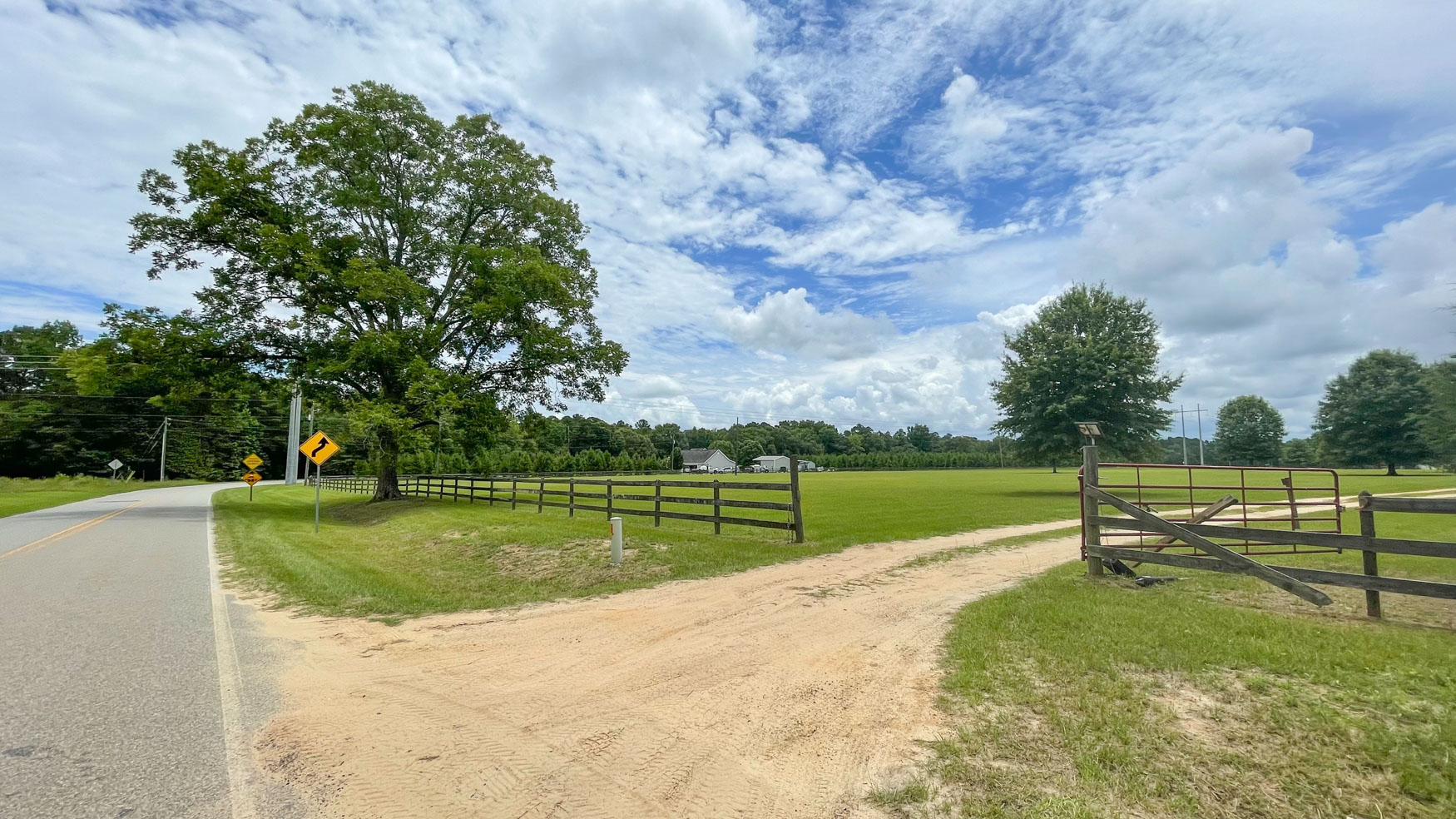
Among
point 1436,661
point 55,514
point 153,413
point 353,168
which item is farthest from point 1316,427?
point 153,413

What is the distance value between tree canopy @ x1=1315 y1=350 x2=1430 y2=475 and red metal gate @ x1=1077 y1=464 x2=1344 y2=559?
34.8 meters

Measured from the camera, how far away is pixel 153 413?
73.6m

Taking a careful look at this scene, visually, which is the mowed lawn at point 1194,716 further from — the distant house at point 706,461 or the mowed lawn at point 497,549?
the distant house at point 706,461

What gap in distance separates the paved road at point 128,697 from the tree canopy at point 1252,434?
Answer: 110m

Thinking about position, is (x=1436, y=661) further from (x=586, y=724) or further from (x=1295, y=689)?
(x=586, y=724)

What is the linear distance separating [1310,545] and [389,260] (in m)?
27.9

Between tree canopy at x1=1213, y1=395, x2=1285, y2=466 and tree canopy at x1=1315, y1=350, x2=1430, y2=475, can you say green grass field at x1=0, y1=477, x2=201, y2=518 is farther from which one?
tree canopy at x1=1213, y1=395, x2=1285, y2=466

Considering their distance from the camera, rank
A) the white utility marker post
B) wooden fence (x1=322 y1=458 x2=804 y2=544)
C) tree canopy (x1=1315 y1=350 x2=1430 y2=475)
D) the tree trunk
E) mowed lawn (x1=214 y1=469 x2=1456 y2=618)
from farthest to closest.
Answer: tree canopy (x1=1315 y1=350 x2=1430 y2=475), the tree trunk, wooden fence (x1=322 y1=458 x2=804 y2=544), the white utility marker post, mowed lawn (x1=214 y1=469 x2=1456 y2=618)

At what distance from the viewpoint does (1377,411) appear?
5591 cm

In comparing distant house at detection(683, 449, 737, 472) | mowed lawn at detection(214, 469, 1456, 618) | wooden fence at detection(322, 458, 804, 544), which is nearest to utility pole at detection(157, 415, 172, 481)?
wooden fence at detection(322, 458, 804, 544)

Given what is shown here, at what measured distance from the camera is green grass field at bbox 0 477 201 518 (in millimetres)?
28016

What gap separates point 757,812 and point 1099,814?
1619mm

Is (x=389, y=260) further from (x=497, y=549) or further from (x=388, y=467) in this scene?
(x=497, y=549)

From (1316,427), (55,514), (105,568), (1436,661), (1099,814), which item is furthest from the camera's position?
(1316,427)
